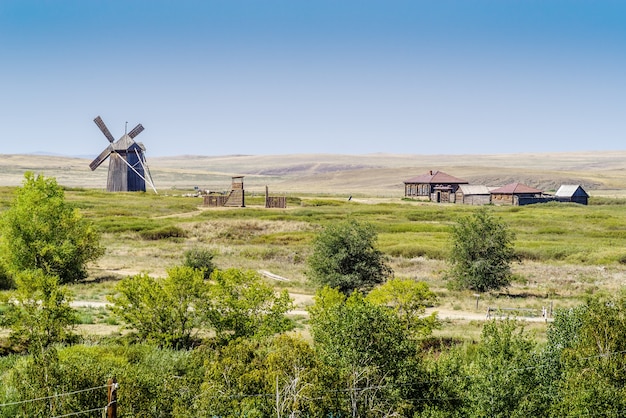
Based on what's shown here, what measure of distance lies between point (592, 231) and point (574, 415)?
6078 cm

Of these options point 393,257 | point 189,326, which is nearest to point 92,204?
point 393,257

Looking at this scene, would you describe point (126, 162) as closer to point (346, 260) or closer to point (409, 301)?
point (346, 260)

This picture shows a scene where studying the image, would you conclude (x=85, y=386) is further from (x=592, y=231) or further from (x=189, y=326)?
(x=592, y=231)

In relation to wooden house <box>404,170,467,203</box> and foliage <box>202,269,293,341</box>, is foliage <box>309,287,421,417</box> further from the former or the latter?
wooden house <box>404,170,467,203</box>

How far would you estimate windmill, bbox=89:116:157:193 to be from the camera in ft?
318

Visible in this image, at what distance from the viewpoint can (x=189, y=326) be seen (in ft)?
82.0

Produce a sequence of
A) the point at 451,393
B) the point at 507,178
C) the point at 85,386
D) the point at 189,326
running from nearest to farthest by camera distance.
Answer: the point at 85,386 → the point at 451,393 → the point at 189,326 → the point at 507,178

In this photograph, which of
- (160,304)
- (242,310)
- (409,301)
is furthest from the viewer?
(409,301)

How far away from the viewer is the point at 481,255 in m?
41.9

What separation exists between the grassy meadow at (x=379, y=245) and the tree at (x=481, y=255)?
2.88ft

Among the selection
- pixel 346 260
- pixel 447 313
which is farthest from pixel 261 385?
pixel 346 260

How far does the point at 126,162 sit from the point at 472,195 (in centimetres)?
5440

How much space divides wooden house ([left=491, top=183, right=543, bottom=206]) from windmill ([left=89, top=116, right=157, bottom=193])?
5441 cm

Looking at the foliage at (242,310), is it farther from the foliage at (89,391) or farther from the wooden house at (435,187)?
the wooden house at (435,187)
